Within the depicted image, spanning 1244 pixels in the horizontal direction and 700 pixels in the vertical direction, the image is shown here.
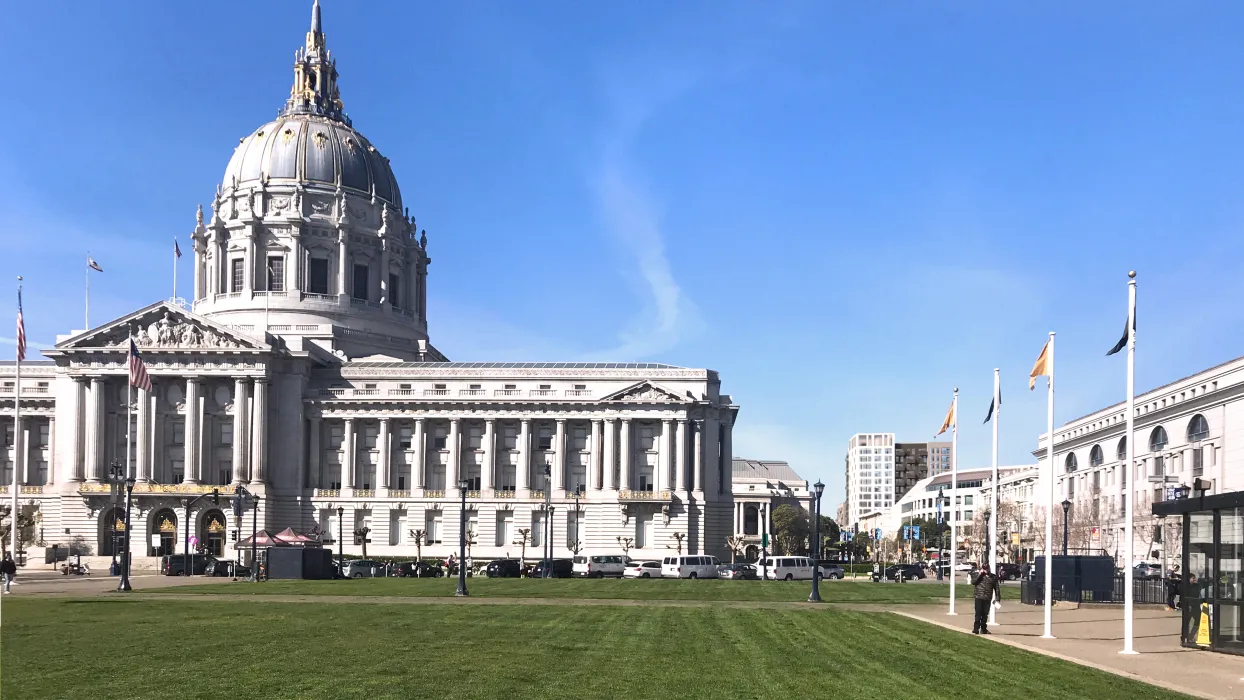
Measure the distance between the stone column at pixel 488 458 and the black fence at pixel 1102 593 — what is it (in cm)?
8491

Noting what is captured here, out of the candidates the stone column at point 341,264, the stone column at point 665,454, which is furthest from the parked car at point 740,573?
the stone column at point 341,264

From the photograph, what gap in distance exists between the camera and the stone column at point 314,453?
14038cm

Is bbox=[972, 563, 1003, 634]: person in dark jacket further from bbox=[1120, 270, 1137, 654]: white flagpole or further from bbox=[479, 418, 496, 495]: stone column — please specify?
bbox=[479, 418, 496, 495]: stone column

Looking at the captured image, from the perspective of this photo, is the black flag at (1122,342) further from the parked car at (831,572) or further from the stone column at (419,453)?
the stone column at (419,453)

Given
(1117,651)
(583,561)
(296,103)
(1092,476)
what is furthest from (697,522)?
(1117,651)

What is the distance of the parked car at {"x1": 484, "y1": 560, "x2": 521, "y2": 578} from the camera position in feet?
314

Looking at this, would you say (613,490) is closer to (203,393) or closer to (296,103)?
(203,393)

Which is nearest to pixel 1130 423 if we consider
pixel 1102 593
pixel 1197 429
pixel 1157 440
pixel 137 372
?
pixel 1102 593

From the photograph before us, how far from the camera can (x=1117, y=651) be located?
3512 cm

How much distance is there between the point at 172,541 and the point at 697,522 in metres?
54.8

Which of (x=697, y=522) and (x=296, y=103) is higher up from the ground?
(x=296, y=103)

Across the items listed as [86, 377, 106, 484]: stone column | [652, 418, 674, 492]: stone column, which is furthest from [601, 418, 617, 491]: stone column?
[86, 377, 106, 484]: stone column

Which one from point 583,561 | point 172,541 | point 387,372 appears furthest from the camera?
point 387,372

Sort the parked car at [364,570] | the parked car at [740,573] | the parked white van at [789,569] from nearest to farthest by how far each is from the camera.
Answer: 1. the parked car at [364,570]
2. the parked white van at [789,569]
3. the parked car at [740,573]
